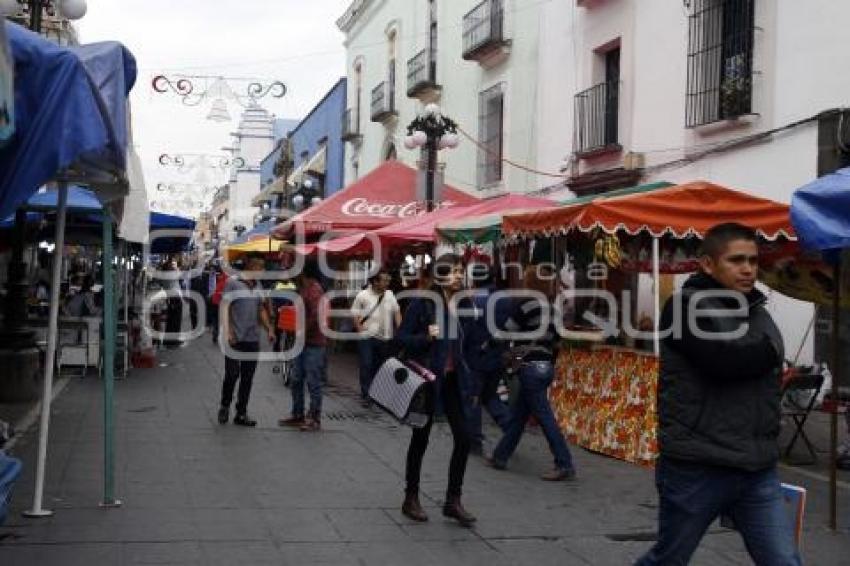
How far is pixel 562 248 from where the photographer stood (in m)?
11.4

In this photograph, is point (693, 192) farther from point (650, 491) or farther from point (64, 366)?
point (64, 366)

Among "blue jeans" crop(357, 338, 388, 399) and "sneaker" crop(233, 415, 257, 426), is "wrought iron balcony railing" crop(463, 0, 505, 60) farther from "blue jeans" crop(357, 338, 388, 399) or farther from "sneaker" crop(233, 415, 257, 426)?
"sneaker" crop(233, 415, 257, 426)

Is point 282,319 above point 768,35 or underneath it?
underneath

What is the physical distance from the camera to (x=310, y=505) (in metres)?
6.89

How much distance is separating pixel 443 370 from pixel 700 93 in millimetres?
8672

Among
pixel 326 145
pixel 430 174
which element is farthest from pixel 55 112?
pixel 326 145

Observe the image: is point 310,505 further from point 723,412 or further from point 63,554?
point 723,412

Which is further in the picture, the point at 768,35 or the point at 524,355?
the point at 768,35

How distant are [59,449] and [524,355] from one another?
410cm

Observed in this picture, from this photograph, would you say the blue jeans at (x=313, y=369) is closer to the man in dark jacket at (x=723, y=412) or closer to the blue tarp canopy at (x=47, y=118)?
the blue tarp canopy at (x=47, y=118)

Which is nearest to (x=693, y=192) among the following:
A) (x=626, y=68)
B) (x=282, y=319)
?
(x=282, y=319)

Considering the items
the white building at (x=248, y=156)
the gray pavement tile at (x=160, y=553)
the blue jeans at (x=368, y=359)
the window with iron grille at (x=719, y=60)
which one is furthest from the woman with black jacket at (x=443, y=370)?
the white building at (x=248, y=156)

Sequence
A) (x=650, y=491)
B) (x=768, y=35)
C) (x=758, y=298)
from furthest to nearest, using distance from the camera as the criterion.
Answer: (x=768, y=35), (x=650, y=491), (x=758, y=298)

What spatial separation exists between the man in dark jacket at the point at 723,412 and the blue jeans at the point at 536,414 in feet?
13.7
